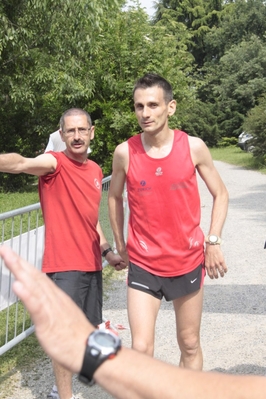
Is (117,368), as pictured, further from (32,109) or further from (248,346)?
(32,109)

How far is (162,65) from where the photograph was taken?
20.5 m

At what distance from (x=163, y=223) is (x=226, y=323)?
8.87ft

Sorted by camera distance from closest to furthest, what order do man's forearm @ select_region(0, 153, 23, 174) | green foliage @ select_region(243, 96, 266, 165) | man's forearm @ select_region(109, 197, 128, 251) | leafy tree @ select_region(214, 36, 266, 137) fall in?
man's forearm @ select_region(0, 153, 23, 174)
man's forearm @ select_region(109, 197, 128, 251)
green foliage @ select_region(243, 96, 266, 165)
leafy tree @ select_region(214, 36, 266, 137)

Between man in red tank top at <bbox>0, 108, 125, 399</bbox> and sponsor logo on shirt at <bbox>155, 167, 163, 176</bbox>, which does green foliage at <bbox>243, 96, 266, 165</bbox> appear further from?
sponsor logo on shirt at <bbox>155, 167, 163, 176</bbox>

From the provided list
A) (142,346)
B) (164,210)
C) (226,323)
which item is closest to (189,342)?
(142,346)

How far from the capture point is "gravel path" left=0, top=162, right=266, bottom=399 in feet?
17.0

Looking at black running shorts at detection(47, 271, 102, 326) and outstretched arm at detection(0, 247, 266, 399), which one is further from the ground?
outstretched arm at detection(0, 247, 266, 399)

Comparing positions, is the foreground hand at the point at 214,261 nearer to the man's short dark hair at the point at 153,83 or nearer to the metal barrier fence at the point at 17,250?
the man's short dark hair at the point at 153,83

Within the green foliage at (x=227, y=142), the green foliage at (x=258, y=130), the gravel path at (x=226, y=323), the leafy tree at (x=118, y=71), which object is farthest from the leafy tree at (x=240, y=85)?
the gravel path at (x=226, y=323)

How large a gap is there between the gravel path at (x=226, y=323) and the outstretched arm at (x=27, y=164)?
1649mm

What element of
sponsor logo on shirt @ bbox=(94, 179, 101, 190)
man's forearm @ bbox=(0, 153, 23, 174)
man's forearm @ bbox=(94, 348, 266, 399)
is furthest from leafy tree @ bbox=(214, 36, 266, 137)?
man's forearm @ bbox=(94, 348, 266, 399)

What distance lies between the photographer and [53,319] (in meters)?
1.34

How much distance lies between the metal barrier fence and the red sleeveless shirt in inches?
44.6

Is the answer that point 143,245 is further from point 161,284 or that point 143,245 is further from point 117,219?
point 117,219
